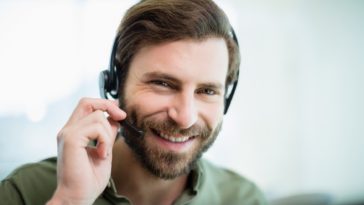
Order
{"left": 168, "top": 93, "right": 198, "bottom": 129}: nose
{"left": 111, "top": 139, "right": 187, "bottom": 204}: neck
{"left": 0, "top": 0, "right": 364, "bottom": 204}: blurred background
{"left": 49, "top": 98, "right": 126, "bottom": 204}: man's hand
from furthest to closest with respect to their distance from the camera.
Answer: {"left": 0, "top": 0, "right": 364, "bottom": 204}: blurred background < {"left": 111, "top": 139, "right": 187, "bottom": 204}: neck < {"left": 168, "top": 93, "right": 198, "bottom": 129}: nose < {"left": 49, "top": 98, "right": 126, "bottom": 204}: man's hand

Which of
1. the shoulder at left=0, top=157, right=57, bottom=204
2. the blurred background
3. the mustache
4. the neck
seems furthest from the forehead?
the blurred background

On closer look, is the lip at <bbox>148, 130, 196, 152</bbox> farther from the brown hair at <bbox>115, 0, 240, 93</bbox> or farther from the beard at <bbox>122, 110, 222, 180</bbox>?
the brown hair at <bbox>115, 0, 240, 93</bbox>

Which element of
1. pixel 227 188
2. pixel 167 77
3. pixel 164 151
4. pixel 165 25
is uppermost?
pixel 165 25

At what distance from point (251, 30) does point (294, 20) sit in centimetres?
26

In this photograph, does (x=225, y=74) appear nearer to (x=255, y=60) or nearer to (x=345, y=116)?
(x=255, y=60)

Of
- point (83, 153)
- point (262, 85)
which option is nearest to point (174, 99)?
point (83, 153)

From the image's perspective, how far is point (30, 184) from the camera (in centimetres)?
114

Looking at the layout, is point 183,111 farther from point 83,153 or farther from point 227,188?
point 227,188

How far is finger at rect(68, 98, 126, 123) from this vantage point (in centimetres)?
97

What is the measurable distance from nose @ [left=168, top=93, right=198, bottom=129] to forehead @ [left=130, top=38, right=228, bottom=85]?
5 centimetres

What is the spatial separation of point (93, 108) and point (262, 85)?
3.56 feet

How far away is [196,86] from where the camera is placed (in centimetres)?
106

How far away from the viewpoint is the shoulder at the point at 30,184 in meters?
1.11

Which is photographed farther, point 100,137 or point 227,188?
point 227,188
